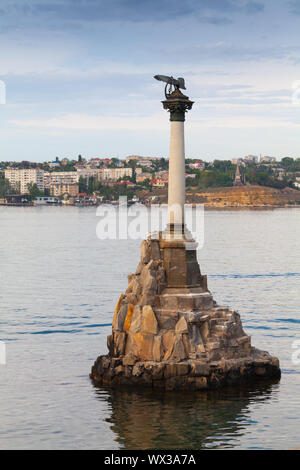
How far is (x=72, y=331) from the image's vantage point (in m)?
27.2

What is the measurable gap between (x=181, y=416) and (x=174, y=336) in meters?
2.26

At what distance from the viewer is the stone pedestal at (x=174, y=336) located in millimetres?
18359

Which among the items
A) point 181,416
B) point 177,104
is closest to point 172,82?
point 177,104

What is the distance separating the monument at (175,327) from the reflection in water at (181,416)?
1.24 feet

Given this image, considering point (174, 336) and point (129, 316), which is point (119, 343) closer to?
point (129, 316)

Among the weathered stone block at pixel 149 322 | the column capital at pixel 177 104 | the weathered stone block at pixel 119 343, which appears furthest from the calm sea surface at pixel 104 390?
the column capital at pixel 177 104

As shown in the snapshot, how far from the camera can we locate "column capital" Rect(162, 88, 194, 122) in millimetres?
20078

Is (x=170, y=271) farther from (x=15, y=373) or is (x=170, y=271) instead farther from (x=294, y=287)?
(x=294, y=287)

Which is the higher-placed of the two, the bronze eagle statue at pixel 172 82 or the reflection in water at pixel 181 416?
the bronze eagle statue at pixel 172 82

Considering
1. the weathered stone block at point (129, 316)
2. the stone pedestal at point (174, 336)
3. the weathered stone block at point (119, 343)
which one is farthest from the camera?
the weathered stone block at point (129, 316)

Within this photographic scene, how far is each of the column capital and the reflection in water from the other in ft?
21.0

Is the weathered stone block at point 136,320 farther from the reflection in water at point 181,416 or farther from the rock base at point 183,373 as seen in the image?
the reflection in water at point 181,416

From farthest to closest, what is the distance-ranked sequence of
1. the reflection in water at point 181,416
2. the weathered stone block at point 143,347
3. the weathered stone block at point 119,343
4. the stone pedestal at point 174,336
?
the weathered stone block at point 119,343 → the weathered stone block at point 143,347 → the stone pedestal at point 174,336 → the reflection in water at point 181,416

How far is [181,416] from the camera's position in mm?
16781
